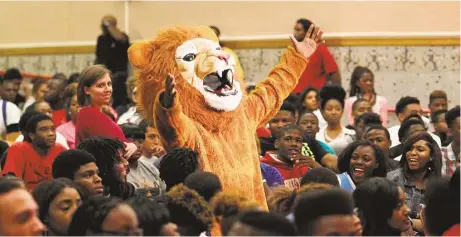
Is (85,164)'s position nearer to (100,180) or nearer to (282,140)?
(100,180)

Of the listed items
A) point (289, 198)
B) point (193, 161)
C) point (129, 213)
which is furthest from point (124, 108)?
point (129, 213)

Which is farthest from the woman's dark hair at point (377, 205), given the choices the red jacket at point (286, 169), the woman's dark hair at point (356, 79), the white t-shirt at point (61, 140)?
the woman's dark hair at point (356, 79)

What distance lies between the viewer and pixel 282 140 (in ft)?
31.8

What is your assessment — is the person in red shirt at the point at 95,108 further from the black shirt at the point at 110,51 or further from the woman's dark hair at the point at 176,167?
the black shirt at the point at 110,51

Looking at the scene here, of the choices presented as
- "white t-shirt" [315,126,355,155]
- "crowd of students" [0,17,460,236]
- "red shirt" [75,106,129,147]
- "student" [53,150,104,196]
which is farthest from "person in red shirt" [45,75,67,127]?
"student" [53,150,104,196]

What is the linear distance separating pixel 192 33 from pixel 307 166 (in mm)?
1506

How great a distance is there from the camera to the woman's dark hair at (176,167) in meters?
7.83

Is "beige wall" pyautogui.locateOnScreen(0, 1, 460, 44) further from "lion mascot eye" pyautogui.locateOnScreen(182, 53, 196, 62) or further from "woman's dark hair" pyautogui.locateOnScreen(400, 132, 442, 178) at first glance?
"lion mascot eye" pyautogui.locateOnScreen(182, 53, 196, 62)

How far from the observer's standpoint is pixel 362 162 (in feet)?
30.1

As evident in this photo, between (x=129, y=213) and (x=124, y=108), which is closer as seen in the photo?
(x=129, y=213)

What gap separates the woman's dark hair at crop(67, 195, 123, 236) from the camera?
5863 mm

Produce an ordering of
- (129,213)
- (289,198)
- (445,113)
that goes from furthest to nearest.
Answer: (445,113), (289,198), (129,213)

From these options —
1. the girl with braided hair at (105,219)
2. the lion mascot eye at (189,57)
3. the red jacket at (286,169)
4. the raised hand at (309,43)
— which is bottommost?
the red jacket at (286,169)

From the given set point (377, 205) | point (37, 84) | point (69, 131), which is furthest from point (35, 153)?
point (37, 84)
